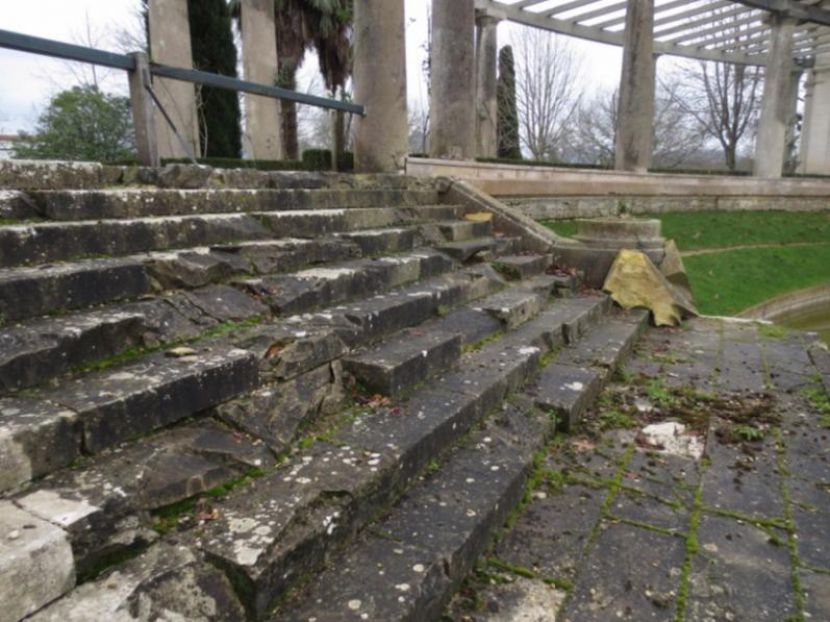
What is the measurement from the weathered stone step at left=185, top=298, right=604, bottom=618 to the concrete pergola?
364 centimetres

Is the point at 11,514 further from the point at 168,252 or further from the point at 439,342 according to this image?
the point at 439,342

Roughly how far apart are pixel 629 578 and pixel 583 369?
1636mm

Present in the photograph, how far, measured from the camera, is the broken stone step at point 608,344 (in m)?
3.48

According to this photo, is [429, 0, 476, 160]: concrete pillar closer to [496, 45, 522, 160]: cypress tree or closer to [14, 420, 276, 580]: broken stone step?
[14, 420, 276, 580]: broken stone step

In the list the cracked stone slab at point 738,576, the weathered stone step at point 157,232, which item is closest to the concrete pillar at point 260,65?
the weathered stone step at point 157,232

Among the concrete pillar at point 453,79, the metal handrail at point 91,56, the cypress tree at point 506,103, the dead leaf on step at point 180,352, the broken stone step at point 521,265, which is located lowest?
the broken stone step at point 521,265

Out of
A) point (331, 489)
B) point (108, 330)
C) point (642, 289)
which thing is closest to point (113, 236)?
point (108, 330)

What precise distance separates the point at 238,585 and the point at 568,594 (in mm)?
1028

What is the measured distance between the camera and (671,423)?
293 cm

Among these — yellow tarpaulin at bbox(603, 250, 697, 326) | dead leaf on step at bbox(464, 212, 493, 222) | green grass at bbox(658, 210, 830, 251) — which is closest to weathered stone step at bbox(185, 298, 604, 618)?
yellow tarpaulin at bbox(603, 250, 697, 326)

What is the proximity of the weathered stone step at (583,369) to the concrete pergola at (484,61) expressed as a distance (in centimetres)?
277

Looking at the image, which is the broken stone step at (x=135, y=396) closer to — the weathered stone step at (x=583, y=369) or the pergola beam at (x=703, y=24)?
the weathered stone step at (x=583, y=369)

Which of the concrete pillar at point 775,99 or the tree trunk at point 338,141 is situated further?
the concrete pillar at point 775,99

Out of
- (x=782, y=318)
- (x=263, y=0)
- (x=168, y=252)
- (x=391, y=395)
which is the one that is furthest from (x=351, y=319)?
(x=263, y=0)
